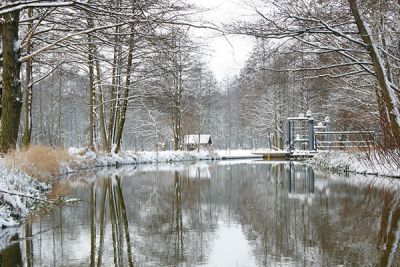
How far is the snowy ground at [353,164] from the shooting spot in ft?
54.8

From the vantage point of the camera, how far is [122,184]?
614 inches

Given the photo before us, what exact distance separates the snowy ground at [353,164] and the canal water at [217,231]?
502cm

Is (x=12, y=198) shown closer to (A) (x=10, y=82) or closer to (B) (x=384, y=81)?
(A) (x=10, y=82)

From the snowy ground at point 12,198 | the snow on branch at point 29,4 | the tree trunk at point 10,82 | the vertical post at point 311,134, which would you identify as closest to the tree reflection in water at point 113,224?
the snowy ground at point 12,198

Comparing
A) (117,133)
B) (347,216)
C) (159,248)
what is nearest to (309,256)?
(159,248)

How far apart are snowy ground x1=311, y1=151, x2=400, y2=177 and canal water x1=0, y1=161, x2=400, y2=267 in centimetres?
502

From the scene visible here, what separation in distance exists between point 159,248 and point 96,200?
5.72 metres

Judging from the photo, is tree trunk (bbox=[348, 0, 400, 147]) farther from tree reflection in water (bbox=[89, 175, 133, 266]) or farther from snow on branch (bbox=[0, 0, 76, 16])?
snow on branch (bbox=[0, 0, 76, 16])

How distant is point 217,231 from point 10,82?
7158mm

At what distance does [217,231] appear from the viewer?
284 inches

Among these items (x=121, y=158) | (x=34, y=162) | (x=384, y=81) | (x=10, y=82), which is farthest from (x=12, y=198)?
(x=121, y=158)

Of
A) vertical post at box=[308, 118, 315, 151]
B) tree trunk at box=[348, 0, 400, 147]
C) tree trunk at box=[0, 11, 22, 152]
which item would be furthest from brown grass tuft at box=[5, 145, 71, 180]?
vertical post at box=[308, 118, 315, 151]

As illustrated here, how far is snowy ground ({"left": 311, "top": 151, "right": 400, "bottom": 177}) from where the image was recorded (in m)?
16.7

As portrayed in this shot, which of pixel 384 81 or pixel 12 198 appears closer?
pixel 12 198
